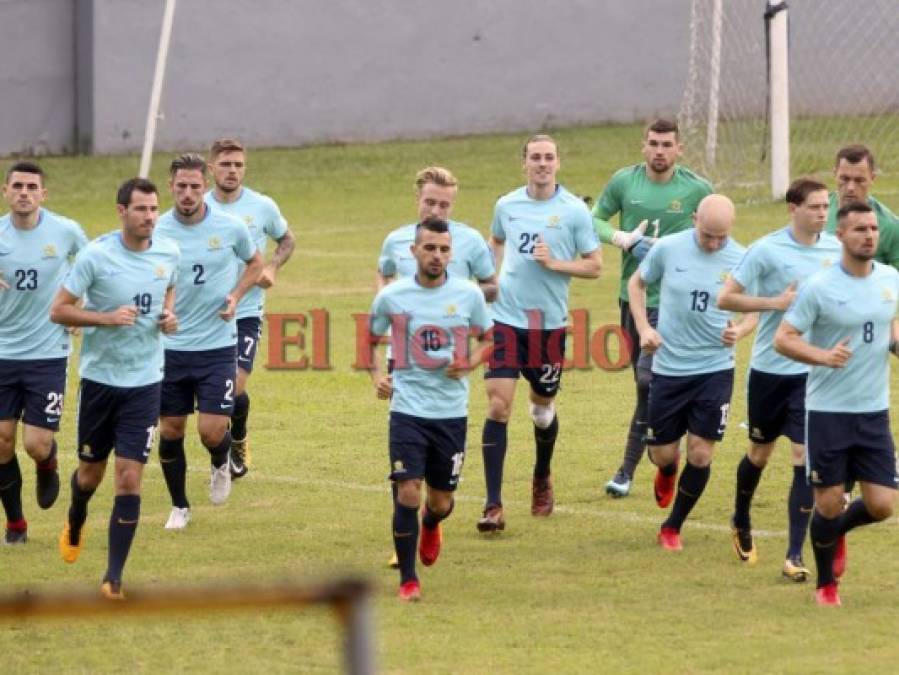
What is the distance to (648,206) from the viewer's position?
42.2ft

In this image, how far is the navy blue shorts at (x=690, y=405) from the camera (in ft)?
36.8

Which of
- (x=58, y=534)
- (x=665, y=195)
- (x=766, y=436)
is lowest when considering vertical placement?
(x=58, y=534)

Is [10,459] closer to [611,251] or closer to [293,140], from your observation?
[611,251]

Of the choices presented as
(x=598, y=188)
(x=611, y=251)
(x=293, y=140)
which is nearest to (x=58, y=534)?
(x=611, y=251)

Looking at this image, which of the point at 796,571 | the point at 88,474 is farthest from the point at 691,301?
the point at 88,474

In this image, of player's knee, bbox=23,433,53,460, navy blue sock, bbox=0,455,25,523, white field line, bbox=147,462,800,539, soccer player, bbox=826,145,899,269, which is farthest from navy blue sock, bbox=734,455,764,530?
navy blue sock, bbox=0,455,25,523

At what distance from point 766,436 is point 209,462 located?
5.00 m

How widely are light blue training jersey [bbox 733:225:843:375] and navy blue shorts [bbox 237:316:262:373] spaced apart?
402 centimetres

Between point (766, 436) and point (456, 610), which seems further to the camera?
point (766, 436)

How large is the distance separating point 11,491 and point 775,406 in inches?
181

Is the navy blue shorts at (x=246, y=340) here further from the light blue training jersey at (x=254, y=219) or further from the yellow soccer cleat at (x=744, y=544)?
the yellow soccer cleat at (x=744, y=544)

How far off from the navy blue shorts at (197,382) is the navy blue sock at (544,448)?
2.01 meters

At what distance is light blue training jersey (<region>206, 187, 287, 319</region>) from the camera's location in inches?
523

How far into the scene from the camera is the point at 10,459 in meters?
11.6
